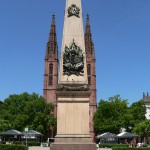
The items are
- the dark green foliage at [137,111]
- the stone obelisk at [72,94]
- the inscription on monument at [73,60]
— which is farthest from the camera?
the dark green foliage at [137,111]

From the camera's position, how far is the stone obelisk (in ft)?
60.8

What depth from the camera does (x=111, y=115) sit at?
243 ft

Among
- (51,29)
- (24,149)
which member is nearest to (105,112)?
(51,29)

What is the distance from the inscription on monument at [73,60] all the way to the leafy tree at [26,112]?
164ft

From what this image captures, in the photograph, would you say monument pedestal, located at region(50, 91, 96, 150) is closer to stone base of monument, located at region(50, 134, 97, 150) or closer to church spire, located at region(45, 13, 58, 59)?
stone base of monument, located at region(50, 134, 97, 150)

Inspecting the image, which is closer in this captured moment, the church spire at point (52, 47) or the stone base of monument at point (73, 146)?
the stone base of monument at point (73, 146)

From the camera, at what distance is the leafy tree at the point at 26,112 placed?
70312 millimetres

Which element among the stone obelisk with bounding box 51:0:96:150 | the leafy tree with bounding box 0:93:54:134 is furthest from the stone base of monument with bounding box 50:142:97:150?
the leafy tree with bounding box 0:93:54:134

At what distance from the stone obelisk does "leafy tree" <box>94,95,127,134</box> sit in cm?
5267

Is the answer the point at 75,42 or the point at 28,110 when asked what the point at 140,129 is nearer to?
the point at 28,110

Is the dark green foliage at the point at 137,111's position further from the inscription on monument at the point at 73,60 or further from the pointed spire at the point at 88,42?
the inscription on monument at the point at 73,60

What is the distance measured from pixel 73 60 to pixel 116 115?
55478mm

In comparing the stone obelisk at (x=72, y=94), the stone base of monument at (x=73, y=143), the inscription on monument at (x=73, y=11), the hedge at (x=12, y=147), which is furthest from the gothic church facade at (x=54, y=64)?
the stone base of monument at (x=73, y=143)

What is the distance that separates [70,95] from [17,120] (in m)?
52.4
